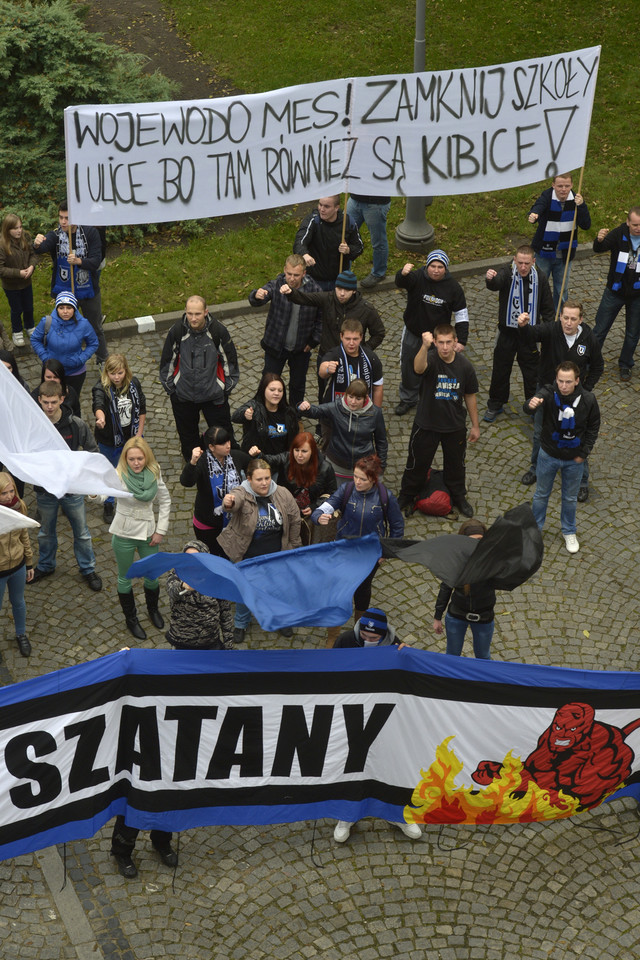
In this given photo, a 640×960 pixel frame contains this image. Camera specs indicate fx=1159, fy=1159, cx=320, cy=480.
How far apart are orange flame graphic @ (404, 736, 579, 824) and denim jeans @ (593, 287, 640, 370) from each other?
6.50 meters

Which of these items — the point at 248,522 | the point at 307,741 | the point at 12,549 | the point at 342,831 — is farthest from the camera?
the point at 248,522

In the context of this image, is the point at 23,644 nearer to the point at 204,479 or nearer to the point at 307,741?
the point at 204,479

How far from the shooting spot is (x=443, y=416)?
1075 cm


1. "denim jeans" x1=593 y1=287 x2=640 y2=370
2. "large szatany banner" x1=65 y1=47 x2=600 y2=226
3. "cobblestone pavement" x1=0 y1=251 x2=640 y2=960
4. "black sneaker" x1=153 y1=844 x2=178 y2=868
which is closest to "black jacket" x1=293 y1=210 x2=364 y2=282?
"large szatany banner" x1=65 y1=47 x2=600 y2=226

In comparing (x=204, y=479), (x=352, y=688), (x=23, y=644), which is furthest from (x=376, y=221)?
(x=352, y=688)

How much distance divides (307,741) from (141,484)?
9.41 ft

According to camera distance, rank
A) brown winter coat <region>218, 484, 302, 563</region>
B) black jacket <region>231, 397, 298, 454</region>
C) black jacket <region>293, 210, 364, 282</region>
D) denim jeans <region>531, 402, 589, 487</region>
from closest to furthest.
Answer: brown winter coat <region>218, 484, 302, 563</region> → black jacket <region>231, 397, 298, 454</region> → denim jeans <region>531, 402, 589, 487</region> → black jacket <region>293, 210, 364, 282</region>

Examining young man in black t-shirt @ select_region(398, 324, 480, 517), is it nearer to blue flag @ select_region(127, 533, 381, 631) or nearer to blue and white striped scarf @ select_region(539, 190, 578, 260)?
blue and white striped scarf @ select_region(539, 190, 578, 260)

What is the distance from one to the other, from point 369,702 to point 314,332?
5.10 meters

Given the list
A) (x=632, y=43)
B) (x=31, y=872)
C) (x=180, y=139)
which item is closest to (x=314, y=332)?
(x=180, y=139)

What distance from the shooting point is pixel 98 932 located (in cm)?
748

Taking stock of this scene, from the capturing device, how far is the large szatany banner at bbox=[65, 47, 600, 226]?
33.2 ft

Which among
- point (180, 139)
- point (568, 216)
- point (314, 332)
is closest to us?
point (180, 139)

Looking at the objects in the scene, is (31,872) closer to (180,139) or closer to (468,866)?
(468,866)
